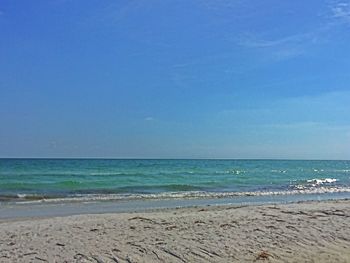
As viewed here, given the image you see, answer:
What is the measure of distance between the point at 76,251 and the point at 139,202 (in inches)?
423

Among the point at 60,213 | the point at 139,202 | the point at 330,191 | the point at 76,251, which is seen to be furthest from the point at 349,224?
the point at 330,191

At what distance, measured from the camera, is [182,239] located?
28.7 feet

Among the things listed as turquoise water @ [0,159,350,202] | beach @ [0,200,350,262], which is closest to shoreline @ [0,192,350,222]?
turquoise water @ [0,159,350,202]

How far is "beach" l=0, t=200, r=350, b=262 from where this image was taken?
306 inches

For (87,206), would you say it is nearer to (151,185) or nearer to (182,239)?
(182,239)

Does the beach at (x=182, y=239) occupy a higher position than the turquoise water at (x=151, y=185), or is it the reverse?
the beach at (x=182, y=239)

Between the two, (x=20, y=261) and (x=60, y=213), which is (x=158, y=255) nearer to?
(x=20, y=261)

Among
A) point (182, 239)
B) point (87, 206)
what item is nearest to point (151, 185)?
point (87, 206)

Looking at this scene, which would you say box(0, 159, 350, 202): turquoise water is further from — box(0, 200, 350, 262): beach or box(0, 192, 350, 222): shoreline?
box(0, 200, 350, 262): beach

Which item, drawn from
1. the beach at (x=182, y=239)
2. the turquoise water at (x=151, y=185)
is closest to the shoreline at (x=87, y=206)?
the turquoise water at (x=151, y=185)

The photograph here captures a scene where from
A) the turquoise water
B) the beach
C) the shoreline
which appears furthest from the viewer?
the turquoise water

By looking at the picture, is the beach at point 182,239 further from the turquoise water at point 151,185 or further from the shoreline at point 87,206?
the turquoise water at point 151,185

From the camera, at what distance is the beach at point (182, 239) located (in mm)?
7781

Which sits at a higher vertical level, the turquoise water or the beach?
the beach
